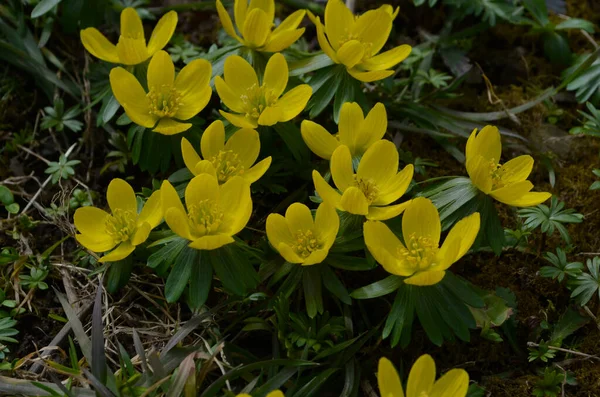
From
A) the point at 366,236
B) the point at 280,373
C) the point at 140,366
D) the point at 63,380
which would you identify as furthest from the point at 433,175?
the point at 63,380

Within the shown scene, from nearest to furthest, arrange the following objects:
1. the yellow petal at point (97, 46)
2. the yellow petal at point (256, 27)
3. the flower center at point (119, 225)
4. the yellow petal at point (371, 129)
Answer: the flower center at point (119, 225) < the yellow petal at point (371, 129) < the yellow petal at point (256, 27) < the yellow petal at point (97, 46)

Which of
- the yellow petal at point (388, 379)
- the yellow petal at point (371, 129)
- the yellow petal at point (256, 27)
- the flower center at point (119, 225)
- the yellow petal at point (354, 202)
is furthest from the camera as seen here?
the yellow petal at point (256, 27)

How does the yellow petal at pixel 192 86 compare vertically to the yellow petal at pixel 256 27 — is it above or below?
below

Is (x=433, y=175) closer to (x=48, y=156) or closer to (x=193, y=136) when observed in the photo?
(x=193, y=136)

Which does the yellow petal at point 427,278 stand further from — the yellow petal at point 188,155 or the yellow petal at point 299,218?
the yellow petal at point 188,155

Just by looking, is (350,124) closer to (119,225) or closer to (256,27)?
(256,27)

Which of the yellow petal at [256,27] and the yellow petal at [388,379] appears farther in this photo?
the yellow petal at [256,27]

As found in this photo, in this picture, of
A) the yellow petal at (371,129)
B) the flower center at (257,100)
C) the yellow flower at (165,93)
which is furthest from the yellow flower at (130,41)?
the yellow petal at (371,129)

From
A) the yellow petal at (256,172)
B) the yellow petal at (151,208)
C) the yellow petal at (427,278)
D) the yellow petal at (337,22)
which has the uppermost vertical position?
the yellow petal at (337,22)

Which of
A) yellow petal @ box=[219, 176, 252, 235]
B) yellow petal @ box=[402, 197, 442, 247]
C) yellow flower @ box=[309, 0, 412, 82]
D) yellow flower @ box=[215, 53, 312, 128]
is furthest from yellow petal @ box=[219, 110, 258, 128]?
yellow petal @ box=[402, 197, 442, 247]
